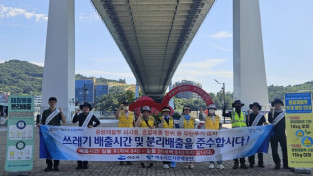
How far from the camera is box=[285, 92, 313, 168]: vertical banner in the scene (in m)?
7.77

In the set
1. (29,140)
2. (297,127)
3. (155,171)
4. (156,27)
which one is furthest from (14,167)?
(156,27)

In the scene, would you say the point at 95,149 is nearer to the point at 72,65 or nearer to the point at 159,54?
the point at 72,65

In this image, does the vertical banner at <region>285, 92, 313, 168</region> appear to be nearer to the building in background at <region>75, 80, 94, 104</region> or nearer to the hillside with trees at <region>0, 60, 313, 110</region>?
the hillside with trees at <region>0, 60, 313, 110</region>

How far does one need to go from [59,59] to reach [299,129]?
21.1 m

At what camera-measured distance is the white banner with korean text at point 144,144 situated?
26.8 feet

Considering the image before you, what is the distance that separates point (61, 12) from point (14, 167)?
19.1 m

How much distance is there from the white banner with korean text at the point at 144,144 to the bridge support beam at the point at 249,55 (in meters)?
12.0

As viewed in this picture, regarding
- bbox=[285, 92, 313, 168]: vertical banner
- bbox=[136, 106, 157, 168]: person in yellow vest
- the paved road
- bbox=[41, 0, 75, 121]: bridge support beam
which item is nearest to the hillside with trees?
bbox=[41, 0, 75, 121]: bridge support beam

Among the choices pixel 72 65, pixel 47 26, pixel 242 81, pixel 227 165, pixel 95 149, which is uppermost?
pixel 47 26

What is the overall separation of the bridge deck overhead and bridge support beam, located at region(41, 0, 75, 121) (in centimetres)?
296

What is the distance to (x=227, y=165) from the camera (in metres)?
8.97

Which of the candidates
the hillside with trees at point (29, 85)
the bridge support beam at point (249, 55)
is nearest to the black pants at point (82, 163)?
the bridge support beam at point (249, 55)

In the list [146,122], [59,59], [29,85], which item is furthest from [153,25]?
[29,85]

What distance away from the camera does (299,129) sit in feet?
26.0
